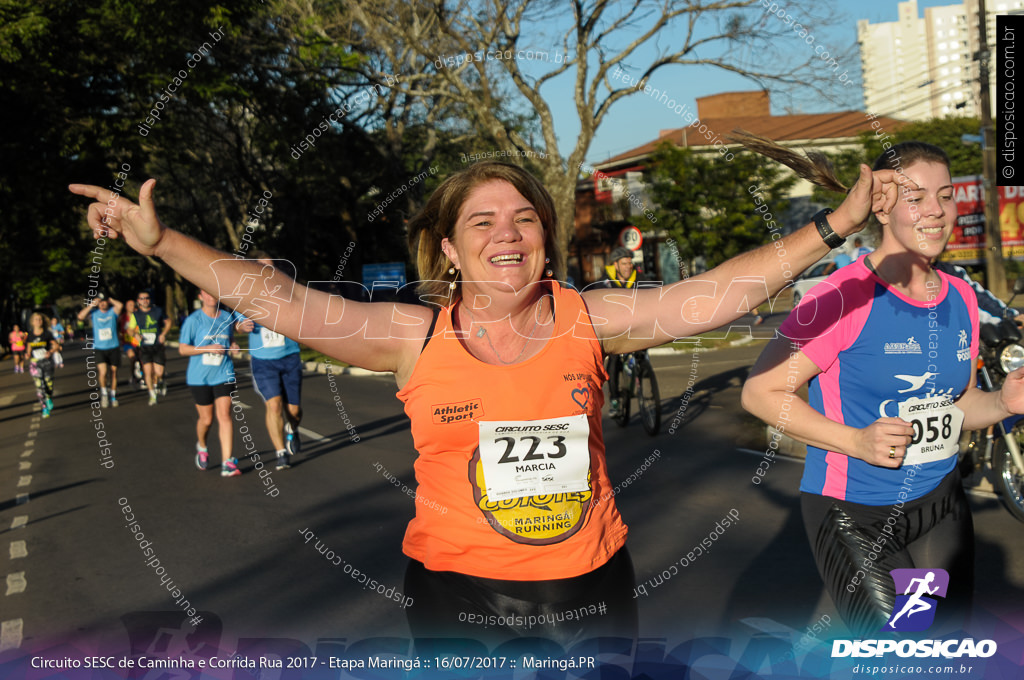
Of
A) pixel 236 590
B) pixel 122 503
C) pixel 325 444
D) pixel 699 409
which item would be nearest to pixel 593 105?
pixel 699 409

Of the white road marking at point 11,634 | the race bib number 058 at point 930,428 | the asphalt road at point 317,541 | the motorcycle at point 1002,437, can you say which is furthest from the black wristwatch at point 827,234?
the white road marking at point 11,634

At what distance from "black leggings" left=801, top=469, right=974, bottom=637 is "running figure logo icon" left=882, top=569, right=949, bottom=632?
3 cm

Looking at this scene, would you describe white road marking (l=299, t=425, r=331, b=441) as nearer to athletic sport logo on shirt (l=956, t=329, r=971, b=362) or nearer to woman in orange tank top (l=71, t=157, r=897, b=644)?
woman in orange tank top (l=71, t=157, r=897, b=644)

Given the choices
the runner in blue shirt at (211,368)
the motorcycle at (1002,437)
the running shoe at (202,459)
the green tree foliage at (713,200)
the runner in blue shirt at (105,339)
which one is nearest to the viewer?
the motorcycle at (1002,437)

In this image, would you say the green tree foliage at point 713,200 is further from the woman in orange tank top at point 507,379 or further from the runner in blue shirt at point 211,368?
the woman in orange tank top at point 507,379

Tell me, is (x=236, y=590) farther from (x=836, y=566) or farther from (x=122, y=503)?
(x=836, y=566)

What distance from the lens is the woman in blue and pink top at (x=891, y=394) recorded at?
2.65 metres

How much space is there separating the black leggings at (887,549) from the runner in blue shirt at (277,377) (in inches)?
282

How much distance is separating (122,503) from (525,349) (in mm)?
7004

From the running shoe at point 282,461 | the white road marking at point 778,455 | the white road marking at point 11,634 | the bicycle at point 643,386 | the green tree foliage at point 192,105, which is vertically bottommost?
the white road marking at point 778,455

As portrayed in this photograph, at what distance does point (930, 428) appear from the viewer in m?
2.72

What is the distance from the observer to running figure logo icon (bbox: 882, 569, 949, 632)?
253cm

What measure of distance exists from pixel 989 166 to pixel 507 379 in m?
24.1

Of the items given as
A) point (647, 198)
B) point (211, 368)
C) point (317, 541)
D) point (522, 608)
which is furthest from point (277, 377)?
point (647, 198)
